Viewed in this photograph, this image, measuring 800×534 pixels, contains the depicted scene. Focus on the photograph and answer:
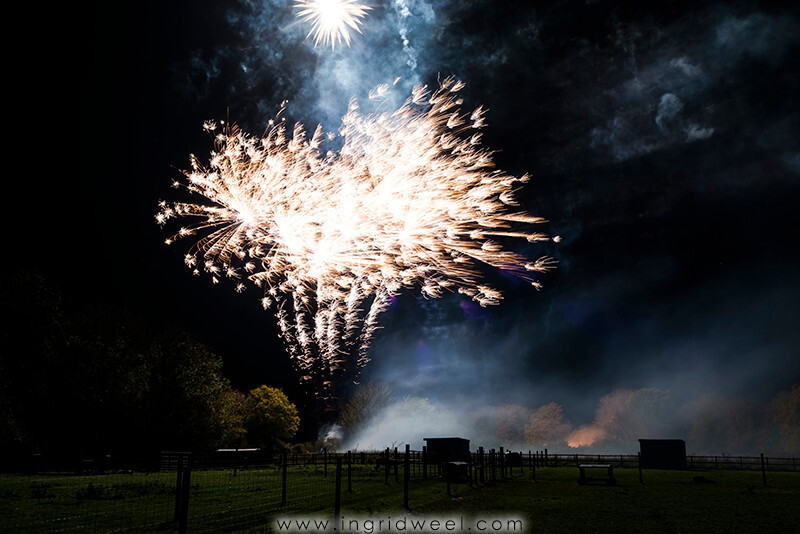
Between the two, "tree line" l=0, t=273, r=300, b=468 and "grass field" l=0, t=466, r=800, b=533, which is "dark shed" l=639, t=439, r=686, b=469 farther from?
"tree line" l=0, t=273, r=300, b=468

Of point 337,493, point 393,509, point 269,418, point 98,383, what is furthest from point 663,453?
point 98,383

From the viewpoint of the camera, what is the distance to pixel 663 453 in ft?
164

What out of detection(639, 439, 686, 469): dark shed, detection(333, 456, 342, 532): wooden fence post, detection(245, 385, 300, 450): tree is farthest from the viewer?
detection(245, 385, 300, 450): tree

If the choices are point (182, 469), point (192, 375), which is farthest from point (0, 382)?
point (182, 469)

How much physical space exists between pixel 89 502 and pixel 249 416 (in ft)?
189

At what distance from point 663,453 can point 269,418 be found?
51735mm

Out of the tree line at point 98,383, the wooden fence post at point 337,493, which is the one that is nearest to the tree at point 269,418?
the tree line at point 98,383

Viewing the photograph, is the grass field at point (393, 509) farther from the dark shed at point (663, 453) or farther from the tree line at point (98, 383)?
the dark shed at point (663, 453)

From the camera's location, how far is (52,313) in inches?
1308

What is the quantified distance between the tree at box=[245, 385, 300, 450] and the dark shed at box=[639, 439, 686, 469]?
157 feet

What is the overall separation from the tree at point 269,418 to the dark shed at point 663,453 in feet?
157

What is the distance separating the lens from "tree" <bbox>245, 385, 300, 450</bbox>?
227 feet

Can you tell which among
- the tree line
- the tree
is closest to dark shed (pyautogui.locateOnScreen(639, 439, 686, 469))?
the tree line

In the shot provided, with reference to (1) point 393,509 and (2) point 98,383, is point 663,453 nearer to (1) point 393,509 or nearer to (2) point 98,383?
(1) point 393,509
